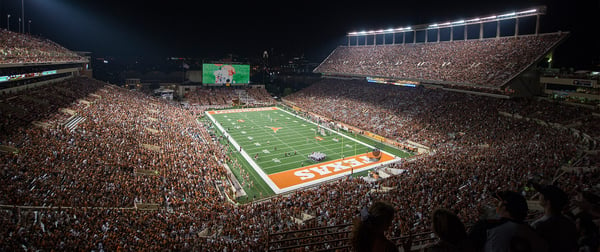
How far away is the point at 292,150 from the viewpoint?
30469 millimetres

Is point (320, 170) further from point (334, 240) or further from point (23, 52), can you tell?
point (23, 52)

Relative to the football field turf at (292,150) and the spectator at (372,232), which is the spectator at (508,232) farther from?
the football field turf at (292,150)

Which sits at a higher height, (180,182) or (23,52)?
(23,52)

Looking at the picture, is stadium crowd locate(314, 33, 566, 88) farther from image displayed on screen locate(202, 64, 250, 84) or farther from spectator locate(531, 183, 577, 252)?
spectator locate(531, 183, 577, 252)

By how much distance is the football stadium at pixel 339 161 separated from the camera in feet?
18.2

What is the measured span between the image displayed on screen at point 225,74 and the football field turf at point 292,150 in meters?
17.1

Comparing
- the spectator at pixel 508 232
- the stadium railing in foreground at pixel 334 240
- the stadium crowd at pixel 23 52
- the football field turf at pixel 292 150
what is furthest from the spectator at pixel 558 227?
the stadium crowd at pixel 23 52

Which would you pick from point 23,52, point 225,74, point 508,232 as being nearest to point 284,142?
point 23,52

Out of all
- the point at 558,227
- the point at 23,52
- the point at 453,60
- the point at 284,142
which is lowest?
the point at 284,142

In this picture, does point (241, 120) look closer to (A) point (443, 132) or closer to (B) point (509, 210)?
(A) point (443, 132)

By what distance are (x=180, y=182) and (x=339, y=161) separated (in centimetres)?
1392

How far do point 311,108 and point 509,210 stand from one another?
48.8 m

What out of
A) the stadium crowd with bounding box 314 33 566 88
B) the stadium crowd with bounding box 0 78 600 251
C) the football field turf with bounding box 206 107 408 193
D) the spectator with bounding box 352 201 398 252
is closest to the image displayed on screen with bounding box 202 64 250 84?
the football field turf with bounding box 206 107 408 193

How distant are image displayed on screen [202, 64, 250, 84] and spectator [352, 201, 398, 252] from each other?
198 ft
